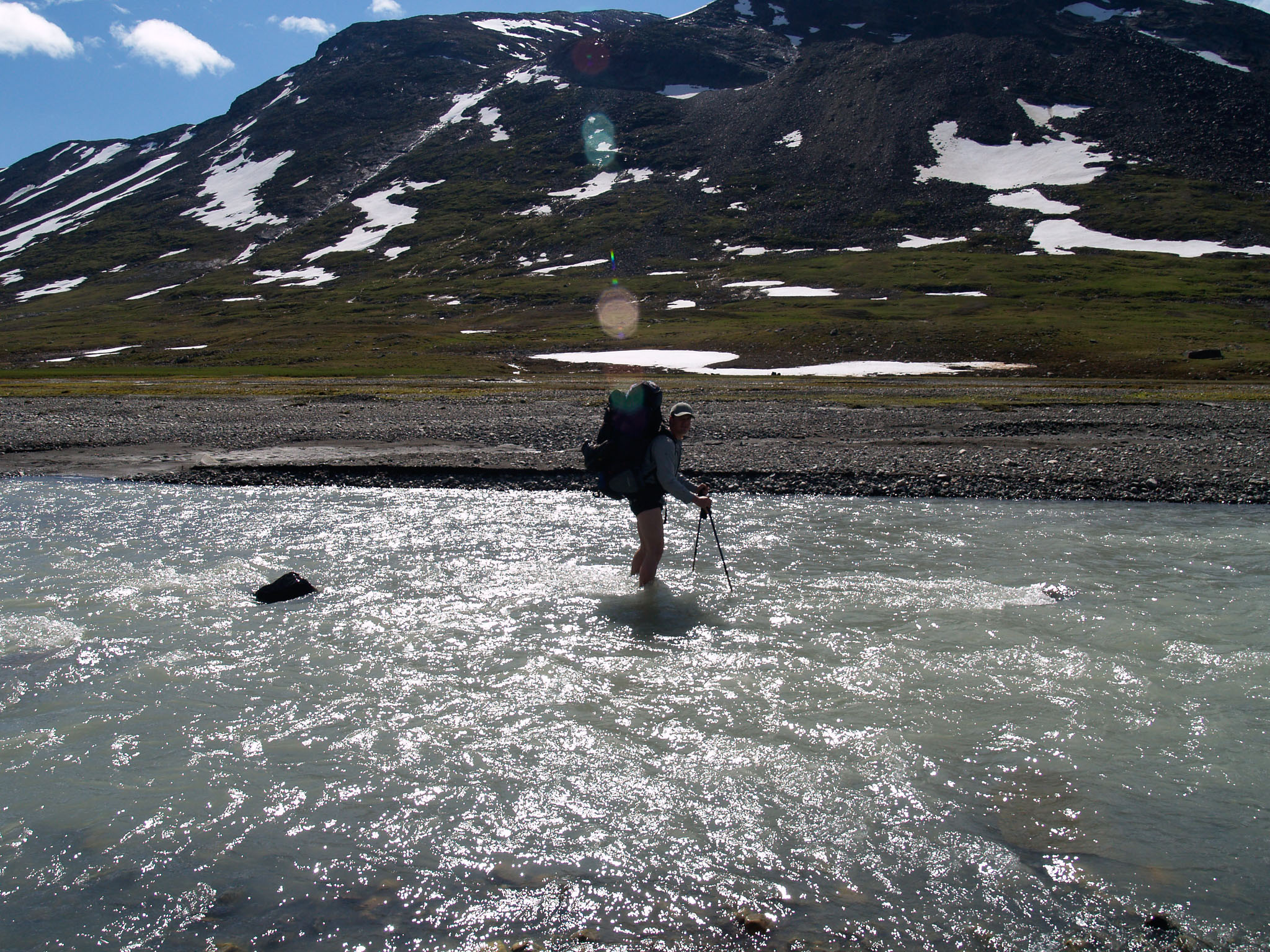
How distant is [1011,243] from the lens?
404 feet

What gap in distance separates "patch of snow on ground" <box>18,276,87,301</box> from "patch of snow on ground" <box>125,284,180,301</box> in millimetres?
22846

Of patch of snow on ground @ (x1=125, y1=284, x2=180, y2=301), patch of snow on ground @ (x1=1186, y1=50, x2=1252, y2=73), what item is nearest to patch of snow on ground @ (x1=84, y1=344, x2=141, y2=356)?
patch of snow on ground @ (x1=125, y1=284, x2=180, y2=301)

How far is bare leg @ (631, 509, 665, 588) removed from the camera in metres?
12.2

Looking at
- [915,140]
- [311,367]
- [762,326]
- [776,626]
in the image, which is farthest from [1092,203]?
[776,626]

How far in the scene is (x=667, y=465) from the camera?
450 inches

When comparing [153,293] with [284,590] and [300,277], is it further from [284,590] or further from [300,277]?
[284,590]

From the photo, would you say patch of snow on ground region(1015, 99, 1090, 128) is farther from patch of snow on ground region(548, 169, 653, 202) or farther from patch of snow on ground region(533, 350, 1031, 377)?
patch of snow on ground region(533, 350, 1031, 377)

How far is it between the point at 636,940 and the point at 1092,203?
158 m

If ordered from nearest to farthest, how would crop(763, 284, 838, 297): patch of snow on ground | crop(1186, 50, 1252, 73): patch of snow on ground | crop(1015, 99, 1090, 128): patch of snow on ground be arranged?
crop(763, 284, 838, 297): patch of snow on ground < crop(1015, 99, 1090, 128): patch of snow on ground < crop(1186, 50, 1252, 73): patch of snow on ground

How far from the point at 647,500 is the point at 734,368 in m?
59.2

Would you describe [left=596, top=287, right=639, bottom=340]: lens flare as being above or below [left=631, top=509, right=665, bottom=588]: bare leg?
above

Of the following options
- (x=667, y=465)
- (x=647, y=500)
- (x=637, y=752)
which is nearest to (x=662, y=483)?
(x=667, y=465)

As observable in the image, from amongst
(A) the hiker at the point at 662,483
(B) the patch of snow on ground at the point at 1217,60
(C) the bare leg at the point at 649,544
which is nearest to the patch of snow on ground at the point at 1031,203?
(B) the patch of snow on ground at the point at 1217,60

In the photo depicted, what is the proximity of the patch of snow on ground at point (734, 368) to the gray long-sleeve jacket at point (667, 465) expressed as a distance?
52808 mm
